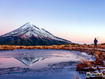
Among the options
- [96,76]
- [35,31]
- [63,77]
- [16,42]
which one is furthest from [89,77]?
[35,31]

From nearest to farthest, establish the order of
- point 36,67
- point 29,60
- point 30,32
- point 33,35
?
point 36,67, point 29,60, point 33,35, point 30,32

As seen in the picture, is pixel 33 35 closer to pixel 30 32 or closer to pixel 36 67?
pixel 30 32

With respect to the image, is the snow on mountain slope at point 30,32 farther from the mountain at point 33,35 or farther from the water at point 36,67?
the water at point 36,67

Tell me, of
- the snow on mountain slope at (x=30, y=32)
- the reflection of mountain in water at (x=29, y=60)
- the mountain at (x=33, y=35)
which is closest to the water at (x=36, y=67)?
the reflection of mountain in water at (x=29, y=60)

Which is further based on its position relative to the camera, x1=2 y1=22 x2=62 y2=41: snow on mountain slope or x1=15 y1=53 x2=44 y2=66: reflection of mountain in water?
x1=2 y1=22 x2=62 y2=41: snow on mountain slope

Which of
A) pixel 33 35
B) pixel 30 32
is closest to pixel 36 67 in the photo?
pixel 33 35

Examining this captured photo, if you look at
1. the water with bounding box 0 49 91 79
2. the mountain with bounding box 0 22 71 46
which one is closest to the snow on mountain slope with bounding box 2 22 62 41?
the mountain with bounding box 0 22 71 46

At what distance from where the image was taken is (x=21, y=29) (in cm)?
17338

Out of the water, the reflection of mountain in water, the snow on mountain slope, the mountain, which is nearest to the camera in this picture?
the water

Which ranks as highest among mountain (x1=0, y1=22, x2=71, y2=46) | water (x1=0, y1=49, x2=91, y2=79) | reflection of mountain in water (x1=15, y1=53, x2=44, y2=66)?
mountain (x1=0, y1=22, x2=71, y2=46)

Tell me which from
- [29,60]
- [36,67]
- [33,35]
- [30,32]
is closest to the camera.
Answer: [36,67]

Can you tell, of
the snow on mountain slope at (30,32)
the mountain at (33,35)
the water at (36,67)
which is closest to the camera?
the water at (36,67)

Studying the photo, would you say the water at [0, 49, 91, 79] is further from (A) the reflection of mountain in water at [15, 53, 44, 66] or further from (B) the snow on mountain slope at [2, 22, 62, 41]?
(B) the snow on mountain slope at [2, 22, 62, 41]

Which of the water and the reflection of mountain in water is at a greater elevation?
the reflection of mountain in water
